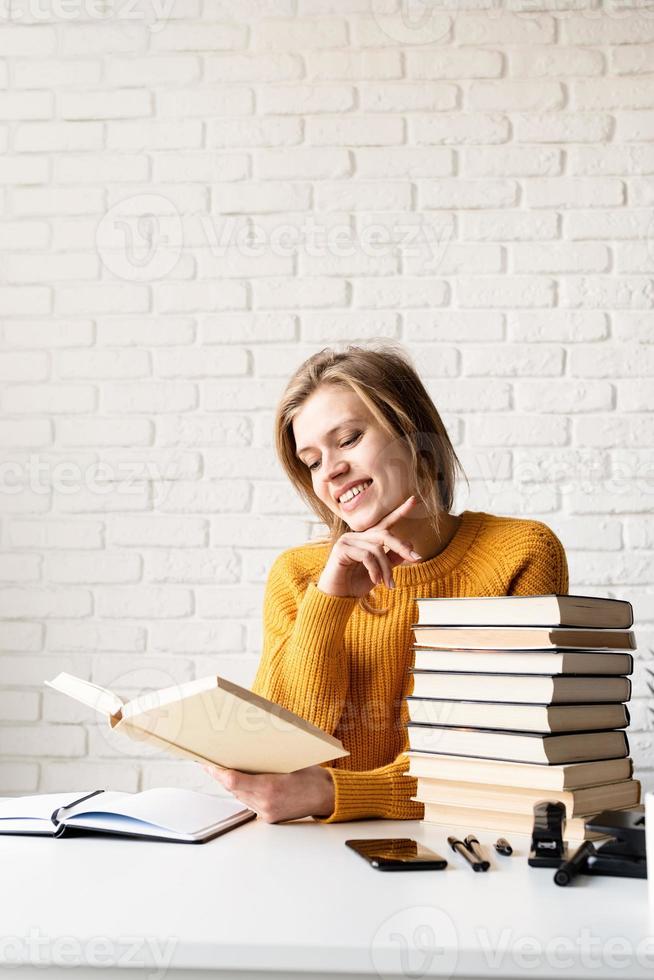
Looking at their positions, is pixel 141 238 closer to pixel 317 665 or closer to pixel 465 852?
pixel 317 665

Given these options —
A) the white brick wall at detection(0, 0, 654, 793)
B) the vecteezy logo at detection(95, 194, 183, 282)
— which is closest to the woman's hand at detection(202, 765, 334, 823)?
the white brick wall at detection(0, 0, 654, 793)

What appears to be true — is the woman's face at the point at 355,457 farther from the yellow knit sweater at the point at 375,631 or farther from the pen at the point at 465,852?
the pen at the point at 465,852

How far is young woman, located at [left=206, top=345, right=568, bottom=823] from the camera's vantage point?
4.63ft

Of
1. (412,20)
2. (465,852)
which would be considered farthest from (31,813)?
(412,20)

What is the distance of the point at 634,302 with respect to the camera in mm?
2150

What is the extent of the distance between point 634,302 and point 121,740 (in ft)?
4.97

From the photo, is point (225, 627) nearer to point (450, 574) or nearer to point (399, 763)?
point (450, 574)

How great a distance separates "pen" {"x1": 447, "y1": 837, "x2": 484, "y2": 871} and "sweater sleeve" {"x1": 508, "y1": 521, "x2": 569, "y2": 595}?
54cm

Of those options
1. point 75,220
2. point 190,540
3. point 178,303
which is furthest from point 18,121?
point 190,540

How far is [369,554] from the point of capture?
134 cm

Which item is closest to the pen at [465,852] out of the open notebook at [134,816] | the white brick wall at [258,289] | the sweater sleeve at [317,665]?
the open notebook at [134,816]

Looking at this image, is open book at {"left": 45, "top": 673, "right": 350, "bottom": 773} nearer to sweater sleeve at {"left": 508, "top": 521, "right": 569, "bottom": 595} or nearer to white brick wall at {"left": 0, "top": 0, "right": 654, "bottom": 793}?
sweater sleeve at {"left": 508, "top": 521, "right": 569, "bottom": 595}

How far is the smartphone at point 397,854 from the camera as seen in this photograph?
85 centimetres

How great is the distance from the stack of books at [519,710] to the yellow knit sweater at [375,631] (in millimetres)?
279
